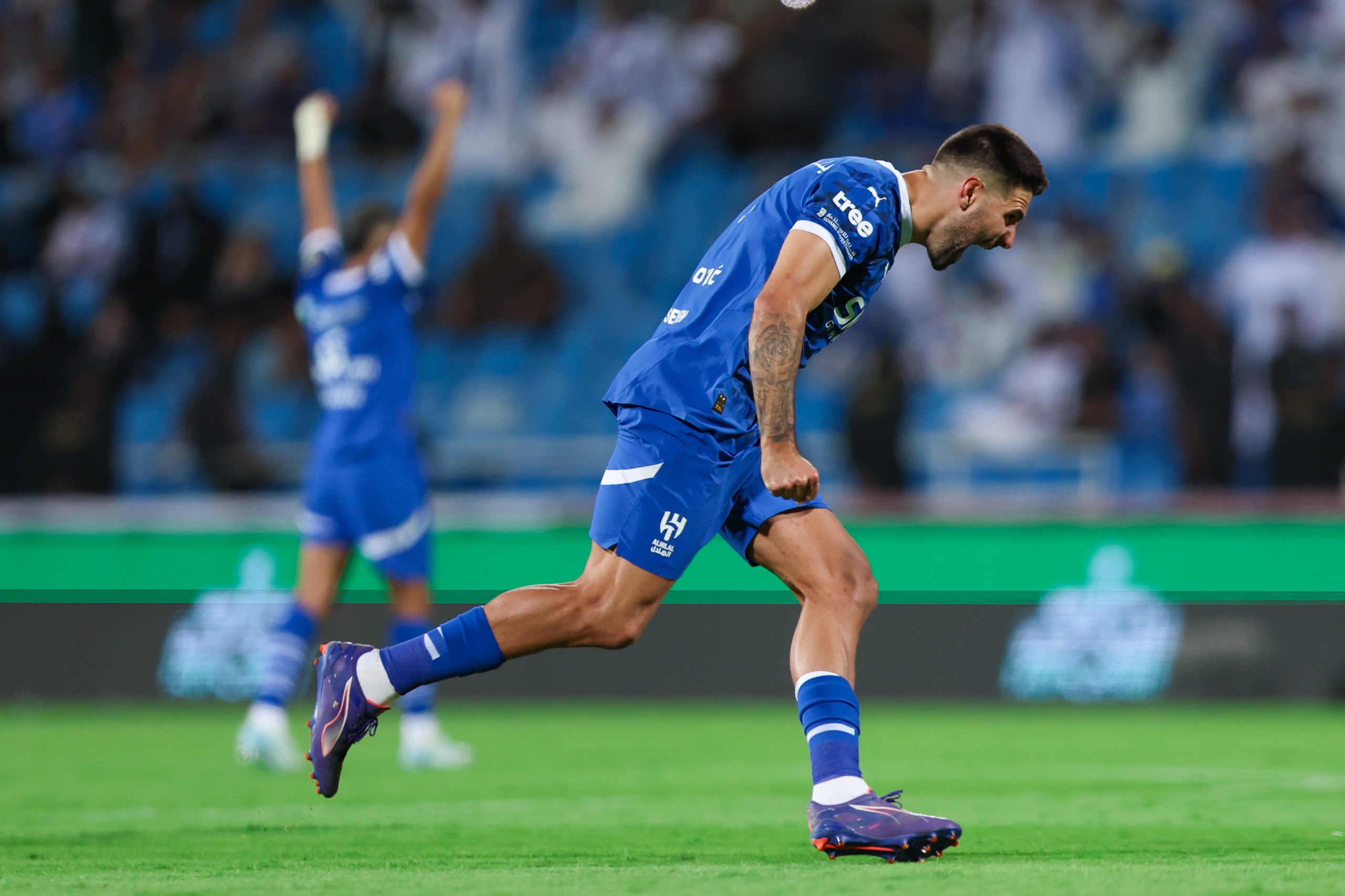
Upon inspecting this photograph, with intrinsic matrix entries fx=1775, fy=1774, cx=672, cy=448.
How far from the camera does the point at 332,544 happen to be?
891cm

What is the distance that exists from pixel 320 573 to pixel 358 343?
1.17 metres

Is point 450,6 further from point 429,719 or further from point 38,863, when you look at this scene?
point 38,863

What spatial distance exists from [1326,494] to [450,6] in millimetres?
9866

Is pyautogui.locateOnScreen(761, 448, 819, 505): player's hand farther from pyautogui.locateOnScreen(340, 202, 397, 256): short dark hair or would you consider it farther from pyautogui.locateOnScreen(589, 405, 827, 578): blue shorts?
pyautogui.locateOnScreen(340, 202, 397, 256): short dark hair

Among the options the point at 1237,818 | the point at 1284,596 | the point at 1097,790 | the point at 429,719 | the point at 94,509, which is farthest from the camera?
the point at 94,509

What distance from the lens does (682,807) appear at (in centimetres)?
674

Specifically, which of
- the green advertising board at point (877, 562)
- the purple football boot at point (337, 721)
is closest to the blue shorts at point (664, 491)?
the purple football boot at point (337, 721)

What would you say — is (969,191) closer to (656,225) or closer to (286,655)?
(286,655)

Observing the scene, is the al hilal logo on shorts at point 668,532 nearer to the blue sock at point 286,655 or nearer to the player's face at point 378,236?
the blue sock at point 286,655

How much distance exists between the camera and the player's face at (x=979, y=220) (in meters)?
5.16

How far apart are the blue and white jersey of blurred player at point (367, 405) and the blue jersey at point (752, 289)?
12.2 feet

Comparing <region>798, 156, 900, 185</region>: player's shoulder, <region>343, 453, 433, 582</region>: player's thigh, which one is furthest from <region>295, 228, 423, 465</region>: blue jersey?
<region>798, 156, 900, 185</region>: player's shoulder

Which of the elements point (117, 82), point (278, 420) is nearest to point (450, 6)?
point (117, 82)

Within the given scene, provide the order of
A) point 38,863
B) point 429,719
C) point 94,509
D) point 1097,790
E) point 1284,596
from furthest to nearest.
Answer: point 94,509 < point 1284,596 < point 429,719 < point 1097,790 < point 38,863
